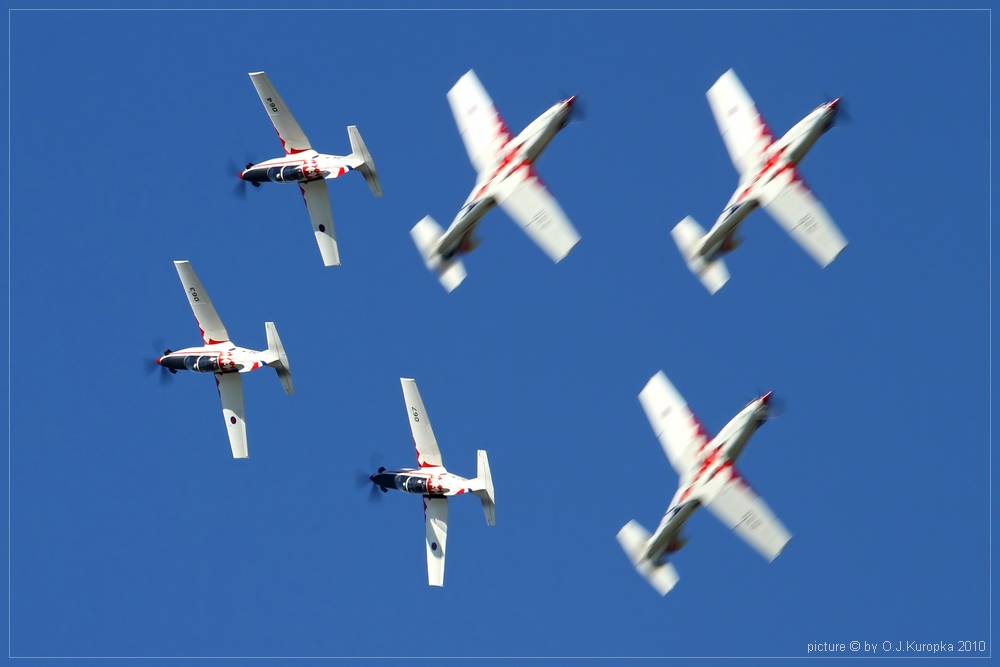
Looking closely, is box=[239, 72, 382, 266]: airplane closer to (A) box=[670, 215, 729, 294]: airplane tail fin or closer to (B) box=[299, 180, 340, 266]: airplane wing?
(B) box=[299, 180, 340, 266]: airplane wing

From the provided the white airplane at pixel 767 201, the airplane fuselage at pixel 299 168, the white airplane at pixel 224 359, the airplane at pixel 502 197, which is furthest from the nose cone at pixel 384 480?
the white airplane at pixel 767 201

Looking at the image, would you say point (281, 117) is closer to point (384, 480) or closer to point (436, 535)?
point (384, 480)

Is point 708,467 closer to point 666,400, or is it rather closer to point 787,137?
point 666,400

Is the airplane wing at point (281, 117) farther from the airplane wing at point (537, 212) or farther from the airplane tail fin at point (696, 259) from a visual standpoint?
the airplane tail fin at point (696, 259)

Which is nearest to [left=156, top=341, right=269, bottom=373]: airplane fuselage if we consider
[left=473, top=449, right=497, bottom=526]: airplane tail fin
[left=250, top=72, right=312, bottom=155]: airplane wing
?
[left=250, top=72, right=312, bottom=155]: airplane wing

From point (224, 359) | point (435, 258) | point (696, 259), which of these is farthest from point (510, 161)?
point (224, 359)

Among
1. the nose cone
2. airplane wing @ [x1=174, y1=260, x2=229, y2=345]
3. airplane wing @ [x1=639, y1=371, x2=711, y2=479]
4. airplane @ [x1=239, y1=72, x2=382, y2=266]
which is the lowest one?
airplane wing @ [x1=639, y1=371, x2=711, y2=479]
